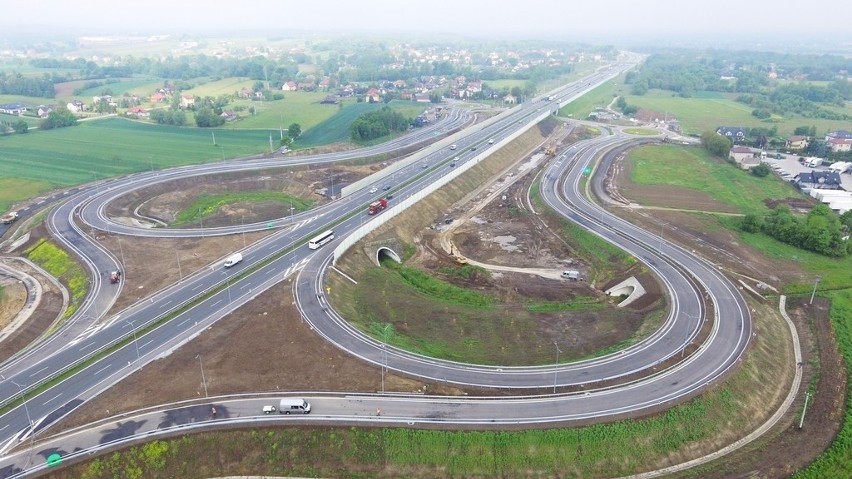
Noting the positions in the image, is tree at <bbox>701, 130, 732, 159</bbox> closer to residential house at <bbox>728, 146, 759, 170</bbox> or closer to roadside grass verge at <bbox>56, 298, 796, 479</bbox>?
residential house at <bbox>728, 146, 759, 170</bbox>

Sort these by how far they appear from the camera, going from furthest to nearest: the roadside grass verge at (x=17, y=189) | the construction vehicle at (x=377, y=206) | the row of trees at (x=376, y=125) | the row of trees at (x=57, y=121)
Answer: the row of trees at (x=57, y=121) < the row of trees at (x=376, y=125) < the roadside grass verge at (x=17, y=189) < the construction vehicle at (x=377, y=206)

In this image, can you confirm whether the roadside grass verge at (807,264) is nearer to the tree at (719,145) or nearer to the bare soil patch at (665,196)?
the bare soil patch at (665,196)

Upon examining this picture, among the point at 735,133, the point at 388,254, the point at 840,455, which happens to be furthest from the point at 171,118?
the point at 735,133

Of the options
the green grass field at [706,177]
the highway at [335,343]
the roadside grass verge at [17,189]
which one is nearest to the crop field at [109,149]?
the roadside grass verge at [17,189]

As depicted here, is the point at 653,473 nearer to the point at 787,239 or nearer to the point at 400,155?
the point at 787,239

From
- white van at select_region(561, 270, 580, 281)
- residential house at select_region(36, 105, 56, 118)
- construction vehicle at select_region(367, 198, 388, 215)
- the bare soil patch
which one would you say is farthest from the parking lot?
residential house at select_region(36, 105, 56, 118)

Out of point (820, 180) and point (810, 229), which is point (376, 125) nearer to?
point (810, 229)
